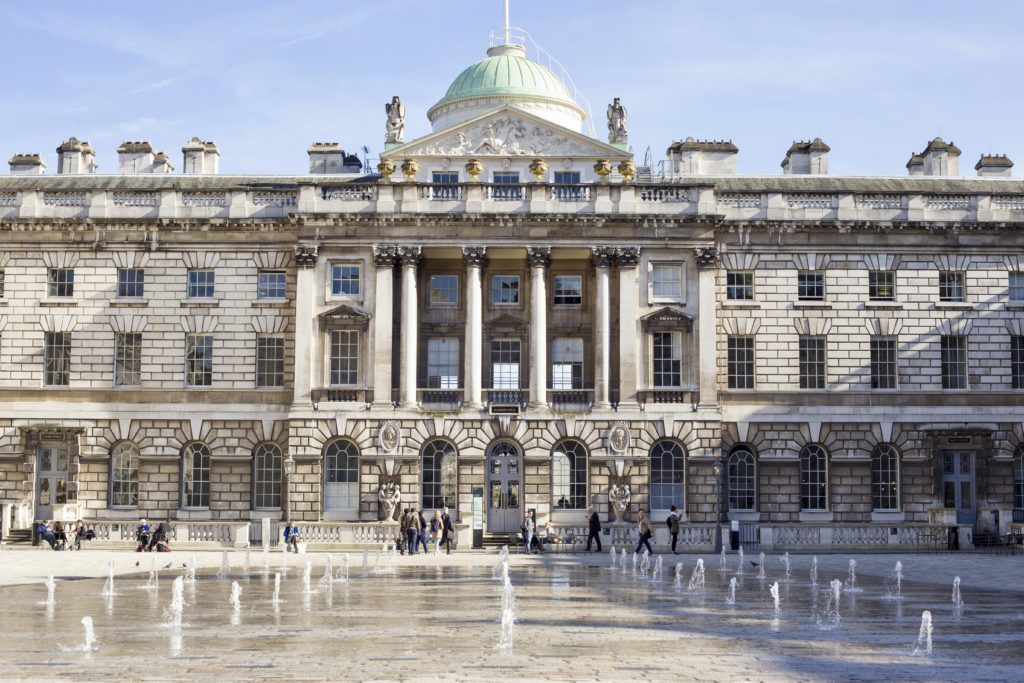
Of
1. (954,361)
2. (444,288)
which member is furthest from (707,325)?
(444,288)

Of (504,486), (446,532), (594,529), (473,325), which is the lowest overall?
(446,532)

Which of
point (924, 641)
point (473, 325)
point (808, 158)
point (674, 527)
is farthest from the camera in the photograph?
point (808, 158)

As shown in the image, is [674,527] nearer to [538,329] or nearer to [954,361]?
[538,329]

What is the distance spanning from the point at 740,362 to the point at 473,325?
10.5 metres

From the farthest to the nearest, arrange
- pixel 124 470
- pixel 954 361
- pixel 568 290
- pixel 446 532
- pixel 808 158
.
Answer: pixel 808 158 → pixel 568 290 → pixel 954 361 → pixel 124 470 → pixel 446 532

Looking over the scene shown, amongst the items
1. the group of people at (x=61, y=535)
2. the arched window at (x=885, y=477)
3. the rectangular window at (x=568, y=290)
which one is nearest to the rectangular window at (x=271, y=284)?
the rectangular window at (x=568, y=290)

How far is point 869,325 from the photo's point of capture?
5100cm

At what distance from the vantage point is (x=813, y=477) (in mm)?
50562

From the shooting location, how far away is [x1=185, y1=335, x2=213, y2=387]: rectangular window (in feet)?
168

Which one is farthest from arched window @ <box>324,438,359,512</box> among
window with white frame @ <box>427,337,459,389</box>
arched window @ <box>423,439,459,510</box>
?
window with white frame @ <box>427,337,459,389</box>

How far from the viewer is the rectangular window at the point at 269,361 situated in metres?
51.2

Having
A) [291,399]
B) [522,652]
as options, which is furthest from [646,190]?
[522,652]

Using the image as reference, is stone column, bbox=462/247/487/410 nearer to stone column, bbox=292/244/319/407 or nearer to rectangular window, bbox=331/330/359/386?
rectangular window, bbox=331/330/359/386

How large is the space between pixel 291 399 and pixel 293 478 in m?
3.33
